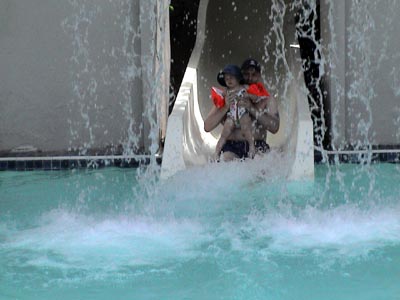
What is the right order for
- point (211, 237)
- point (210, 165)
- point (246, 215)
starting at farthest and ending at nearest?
point (210, 165) → point (246, 215) → point (211, 237)

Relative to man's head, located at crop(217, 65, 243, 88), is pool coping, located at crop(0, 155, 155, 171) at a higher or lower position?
lower

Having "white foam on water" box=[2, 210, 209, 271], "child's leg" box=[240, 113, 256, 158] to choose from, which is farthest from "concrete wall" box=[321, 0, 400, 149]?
"white foam on water" box=[2, 210, 209, 271]

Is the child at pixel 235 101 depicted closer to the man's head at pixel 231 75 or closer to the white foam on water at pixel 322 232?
the man's head at pixel 231 75

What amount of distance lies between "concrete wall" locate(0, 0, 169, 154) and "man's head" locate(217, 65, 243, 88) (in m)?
1.41

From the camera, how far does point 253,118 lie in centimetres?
607

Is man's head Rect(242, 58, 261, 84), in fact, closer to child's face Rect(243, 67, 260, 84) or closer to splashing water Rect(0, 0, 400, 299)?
child's face Rect(243, 67, 260, 84)

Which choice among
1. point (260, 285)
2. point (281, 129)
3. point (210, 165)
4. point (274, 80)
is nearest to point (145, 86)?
point (281, 129)

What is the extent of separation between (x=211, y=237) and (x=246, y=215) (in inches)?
24.0

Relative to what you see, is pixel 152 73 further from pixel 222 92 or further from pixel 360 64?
pixel 360 64

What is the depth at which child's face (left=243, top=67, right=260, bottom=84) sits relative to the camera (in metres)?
6.16

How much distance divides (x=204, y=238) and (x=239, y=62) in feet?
21.4

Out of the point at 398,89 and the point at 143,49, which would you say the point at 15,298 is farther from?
the point at 398,89

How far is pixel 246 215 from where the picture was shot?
15.1ft

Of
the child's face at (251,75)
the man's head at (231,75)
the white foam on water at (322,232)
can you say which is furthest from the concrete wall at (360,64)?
the white foam on water at (322,232)
